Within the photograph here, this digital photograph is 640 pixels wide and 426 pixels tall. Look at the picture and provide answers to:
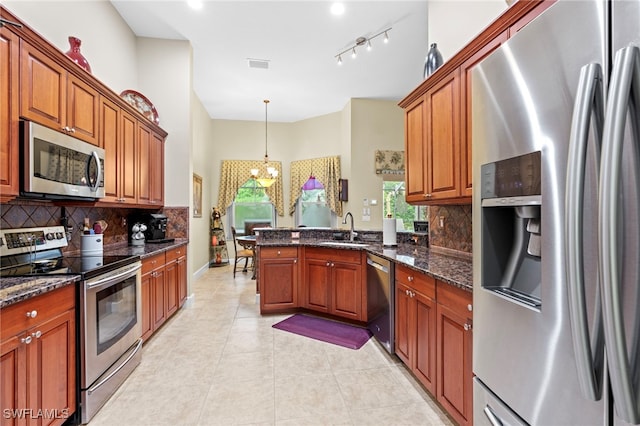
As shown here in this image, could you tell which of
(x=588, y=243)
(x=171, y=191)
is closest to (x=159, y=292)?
(x=171, y=191)

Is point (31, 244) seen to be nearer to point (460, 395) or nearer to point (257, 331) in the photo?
point (257, 331)

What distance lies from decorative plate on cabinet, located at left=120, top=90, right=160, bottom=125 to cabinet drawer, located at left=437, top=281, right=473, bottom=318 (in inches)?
153

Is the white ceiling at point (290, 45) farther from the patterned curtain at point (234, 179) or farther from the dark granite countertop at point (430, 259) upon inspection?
the dark granite countertop at point (430, 259)

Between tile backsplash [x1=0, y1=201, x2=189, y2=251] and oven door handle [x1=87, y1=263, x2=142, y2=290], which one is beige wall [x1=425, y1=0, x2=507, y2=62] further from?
tile backsplash [x1=0, y1=201, x2=189, y2=251]

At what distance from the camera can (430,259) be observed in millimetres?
2338

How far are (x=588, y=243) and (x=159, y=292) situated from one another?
340 cm

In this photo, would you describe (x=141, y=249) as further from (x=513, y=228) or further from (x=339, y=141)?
(x=339, y=141)

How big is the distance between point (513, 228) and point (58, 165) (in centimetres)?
278

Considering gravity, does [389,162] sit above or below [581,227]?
above

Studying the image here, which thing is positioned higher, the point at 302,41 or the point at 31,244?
the point at 302,41

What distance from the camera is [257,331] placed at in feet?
10.3

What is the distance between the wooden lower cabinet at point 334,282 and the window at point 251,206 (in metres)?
4.07

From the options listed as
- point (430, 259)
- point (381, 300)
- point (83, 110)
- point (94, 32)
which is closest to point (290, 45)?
point (94, 32)

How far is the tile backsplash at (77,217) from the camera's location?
6.86ft
